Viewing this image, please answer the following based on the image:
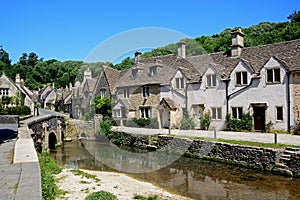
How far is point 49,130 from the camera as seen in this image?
28938 millimetres

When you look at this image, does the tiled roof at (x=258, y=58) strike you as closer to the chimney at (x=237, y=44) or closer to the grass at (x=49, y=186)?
the chimney at (x=237, y=44)

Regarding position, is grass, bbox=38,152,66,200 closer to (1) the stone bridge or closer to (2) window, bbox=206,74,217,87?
(1) the stone bridge

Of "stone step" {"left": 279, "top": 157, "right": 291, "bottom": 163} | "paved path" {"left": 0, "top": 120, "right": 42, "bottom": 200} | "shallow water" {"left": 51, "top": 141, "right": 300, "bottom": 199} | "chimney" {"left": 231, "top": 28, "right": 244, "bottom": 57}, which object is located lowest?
"shallow water" {"left": 51, "top": 141, "right": 300, "bottom": 199}

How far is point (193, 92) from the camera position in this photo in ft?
91.1

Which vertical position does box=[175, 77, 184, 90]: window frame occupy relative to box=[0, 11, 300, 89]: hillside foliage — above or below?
below

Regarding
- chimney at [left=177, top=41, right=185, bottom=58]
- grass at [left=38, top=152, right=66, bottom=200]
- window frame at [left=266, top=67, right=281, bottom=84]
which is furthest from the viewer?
chimney at [left=177, top=41, right=185, bottom=58]

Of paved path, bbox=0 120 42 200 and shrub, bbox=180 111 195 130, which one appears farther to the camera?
shrub, bbox=180 111 195 130

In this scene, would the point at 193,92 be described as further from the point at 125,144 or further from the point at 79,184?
Result: the point at 79,184

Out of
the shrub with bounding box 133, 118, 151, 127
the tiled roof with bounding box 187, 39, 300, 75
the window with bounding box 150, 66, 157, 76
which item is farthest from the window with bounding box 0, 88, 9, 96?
the tiled roof with bounding box 187, 39, 300, 75

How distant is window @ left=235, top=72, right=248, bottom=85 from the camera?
24.4 metres

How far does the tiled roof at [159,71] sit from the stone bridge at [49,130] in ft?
28.8

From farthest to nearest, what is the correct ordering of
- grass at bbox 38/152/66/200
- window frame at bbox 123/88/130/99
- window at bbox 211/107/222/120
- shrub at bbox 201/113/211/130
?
1. window frame at bbox 123/88/130/99
2. shrub at bbox 201/113/211/130
3. window at bbox 211/107/222/120
4. grass at bbox 38/152/66/200

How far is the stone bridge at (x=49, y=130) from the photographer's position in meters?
24.3

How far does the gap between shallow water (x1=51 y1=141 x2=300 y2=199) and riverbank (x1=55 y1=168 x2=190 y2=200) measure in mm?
1204
